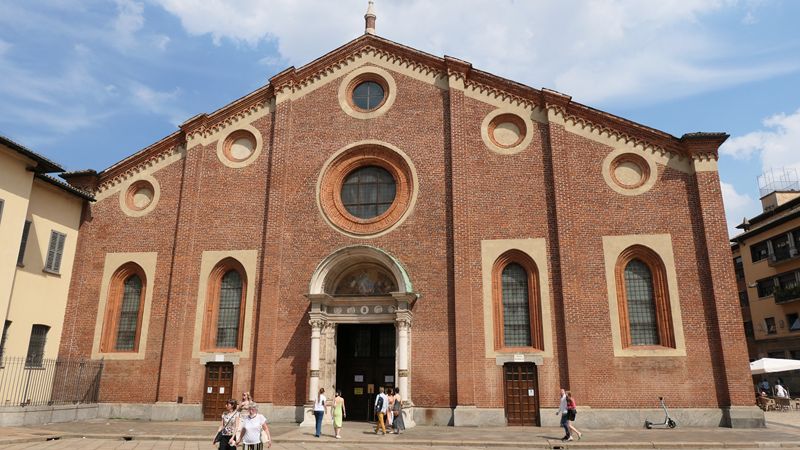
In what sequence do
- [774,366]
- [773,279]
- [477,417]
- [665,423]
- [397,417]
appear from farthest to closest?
[773,279]
[774,366]
[477,417]
[665,423]
[397,417]

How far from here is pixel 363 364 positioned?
20875 mm

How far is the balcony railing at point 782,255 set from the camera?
36.4 meters

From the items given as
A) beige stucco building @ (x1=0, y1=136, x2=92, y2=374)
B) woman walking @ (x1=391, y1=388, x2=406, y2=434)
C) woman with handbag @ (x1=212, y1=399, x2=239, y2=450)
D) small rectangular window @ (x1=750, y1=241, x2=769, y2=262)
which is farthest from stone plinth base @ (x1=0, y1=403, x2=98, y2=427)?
small rectangular window @ (x1=750, y1=241, x2=769, y2=262)

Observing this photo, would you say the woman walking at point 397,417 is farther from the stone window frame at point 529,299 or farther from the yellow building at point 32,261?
the yellow building at point 32,261

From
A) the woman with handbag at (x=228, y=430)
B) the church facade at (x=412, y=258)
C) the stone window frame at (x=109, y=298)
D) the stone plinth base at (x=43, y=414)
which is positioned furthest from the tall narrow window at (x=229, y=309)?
the woman with handbag at (x=228, y=430)

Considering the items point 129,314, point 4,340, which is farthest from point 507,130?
point 4,340

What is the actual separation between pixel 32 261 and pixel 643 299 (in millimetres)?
22144

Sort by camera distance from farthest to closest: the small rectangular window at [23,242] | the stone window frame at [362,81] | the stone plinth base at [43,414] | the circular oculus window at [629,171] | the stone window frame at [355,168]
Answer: the stone window frame at [362,81] < the stone window frame at [355,168] < the small rectangular window at [23,242] < the circular oculus window at [629,171] < the stone plinth base at [43,414]

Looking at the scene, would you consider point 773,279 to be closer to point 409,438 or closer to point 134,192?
point 409,438

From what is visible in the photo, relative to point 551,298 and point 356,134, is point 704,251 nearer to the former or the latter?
point 551,298

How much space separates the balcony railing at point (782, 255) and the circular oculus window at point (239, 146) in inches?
1372

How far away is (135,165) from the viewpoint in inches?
930

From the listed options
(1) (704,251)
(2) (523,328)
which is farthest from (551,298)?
(1) (704,251)

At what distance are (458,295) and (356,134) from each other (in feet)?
25.6
